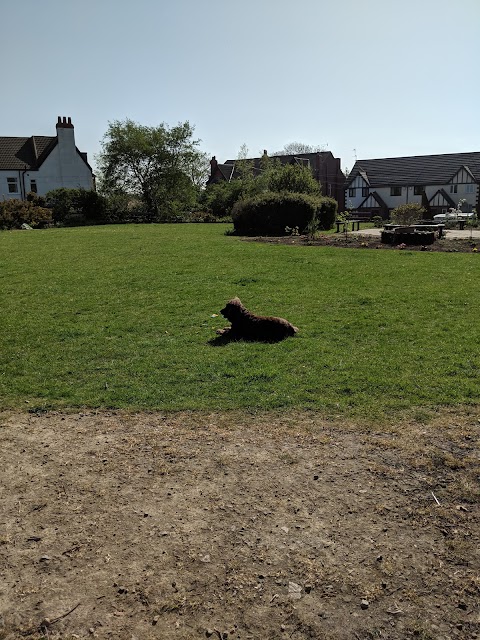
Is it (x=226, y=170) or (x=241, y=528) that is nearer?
(x=241, y=528)

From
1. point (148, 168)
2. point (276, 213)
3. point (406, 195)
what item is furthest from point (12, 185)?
point (406, 195)

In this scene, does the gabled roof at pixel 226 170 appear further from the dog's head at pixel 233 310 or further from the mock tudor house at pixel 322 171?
the dog's head at pixel 233 310

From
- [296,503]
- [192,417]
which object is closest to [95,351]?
[192,417]

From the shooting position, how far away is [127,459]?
14.5 feet

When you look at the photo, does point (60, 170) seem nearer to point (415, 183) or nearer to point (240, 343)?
point (415, 183)

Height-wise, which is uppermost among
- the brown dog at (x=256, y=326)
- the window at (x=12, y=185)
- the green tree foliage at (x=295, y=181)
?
the window at (x=12, y=185)

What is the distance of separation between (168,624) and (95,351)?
16.3 feet

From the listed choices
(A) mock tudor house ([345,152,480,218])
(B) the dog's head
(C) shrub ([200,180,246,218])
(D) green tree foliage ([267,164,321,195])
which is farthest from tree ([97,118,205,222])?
(B) the dog's head

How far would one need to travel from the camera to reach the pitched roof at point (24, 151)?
5100cm

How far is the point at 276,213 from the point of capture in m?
24.5

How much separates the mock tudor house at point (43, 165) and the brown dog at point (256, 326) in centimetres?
4870

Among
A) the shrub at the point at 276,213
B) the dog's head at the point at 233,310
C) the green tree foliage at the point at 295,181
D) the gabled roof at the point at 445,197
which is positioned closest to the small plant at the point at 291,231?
the shrub at the point at 276,213

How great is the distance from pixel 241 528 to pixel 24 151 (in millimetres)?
56681

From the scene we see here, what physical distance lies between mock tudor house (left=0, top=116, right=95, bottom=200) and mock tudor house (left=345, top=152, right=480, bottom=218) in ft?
106
